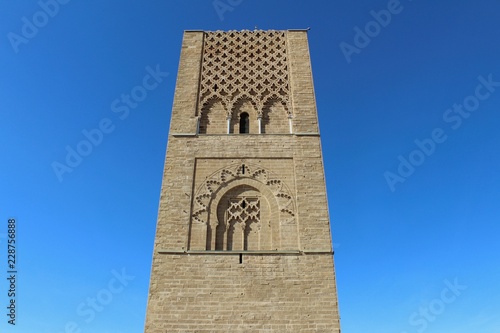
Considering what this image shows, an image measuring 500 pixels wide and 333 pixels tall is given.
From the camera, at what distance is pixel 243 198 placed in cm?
954

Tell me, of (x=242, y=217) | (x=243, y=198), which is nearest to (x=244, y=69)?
(x=243, y=198)

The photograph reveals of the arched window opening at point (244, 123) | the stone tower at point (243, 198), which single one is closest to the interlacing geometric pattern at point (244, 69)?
the stone tower at point (243, 198)

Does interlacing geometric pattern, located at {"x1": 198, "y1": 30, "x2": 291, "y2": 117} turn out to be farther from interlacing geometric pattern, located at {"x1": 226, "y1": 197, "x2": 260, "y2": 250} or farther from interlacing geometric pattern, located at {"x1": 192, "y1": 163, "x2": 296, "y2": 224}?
interlacing geometric pattern, located at {"x1": 226, "y1": 197, "x2": 260, "y2": 250}

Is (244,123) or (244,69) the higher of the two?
(244,69)

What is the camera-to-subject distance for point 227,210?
941 centimetres

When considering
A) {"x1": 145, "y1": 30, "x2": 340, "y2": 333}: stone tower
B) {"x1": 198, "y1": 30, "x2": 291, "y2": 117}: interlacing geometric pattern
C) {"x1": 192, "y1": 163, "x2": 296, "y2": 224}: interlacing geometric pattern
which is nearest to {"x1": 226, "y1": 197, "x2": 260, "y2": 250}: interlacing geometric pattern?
{"x1": 145, "y1": 30, "x2": 340, "y2": 333}: stone tower

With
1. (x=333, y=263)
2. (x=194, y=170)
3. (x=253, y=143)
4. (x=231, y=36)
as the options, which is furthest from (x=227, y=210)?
(x=231, y=36)

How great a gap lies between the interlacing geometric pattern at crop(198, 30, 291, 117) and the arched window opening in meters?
0.36

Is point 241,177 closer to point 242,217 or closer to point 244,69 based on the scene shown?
point 242,217

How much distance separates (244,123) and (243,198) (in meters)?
2.55

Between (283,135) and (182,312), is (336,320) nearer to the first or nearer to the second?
(182,312)

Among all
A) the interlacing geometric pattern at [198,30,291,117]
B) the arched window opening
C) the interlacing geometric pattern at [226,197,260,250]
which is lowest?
the interlacing geometric pattern at [226,197,260,250]

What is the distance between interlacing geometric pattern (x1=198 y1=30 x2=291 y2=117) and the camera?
1138 cm

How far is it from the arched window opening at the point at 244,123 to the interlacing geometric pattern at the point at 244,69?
1.17 feet
